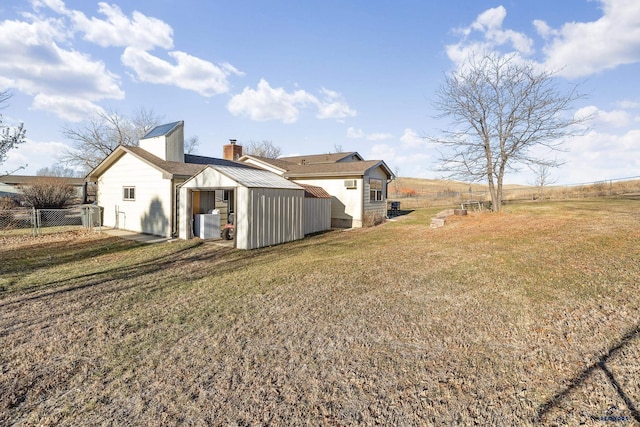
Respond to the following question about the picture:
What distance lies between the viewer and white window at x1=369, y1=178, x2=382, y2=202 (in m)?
17.3

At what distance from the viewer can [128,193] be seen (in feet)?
49.4

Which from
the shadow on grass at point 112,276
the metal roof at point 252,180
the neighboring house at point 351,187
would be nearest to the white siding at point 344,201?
the neighboring house at point 351,187

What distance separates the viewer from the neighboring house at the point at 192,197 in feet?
35.4

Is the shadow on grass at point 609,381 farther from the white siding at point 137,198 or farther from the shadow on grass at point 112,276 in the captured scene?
the white siding at point 137,198

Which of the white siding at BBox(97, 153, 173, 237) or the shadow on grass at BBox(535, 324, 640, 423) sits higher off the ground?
the white siding at BBox(97, 153, 173, 237)

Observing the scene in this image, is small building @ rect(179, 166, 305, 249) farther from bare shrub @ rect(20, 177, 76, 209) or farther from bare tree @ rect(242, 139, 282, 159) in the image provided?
bare tree @ rect(242, 139, 282, 159)

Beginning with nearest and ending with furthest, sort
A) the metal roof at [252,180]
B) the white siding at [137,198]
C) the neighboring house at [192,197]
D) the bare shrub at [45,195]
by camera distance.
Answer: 1. the metal roof at [252,180]
2. the neighboring house at [192,197]
3. the white siding at [137,198]
4. the bare shrub at [45,195]

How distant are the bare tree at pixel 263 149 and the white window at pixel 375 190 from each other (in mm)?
37235

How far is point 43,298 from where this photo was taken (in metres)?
5.75

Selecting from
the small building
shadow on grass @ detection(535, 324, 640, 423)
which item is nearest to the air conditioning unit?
the small building

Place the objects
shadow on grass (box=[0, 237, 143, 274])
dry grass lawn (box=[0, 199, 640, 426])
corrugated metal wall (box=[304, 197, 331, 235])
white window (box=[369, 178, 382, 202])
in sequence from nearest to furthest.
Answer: dry grass lawn (box=[0, 199, 640, 426])
shadow on grass (box=[0, 237, 143, 274])
corrugated metal wall (box=[304, 197, 331, 235])
white window (box=[369, 178, 382, 202])

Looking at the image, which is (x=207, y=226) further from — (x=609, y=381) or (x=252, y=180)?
(x=609, y=381)

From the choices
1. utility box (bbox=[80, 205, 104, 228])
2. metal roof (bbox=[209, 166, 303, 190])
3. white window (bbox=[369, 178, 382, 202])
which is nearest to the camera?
metal roof (bbox=[209, 166, 303, 190])

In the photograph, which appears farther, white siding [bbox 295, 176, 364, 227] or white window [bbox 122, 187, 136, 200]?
white siding [bbox 295, 176, 364, 227]
